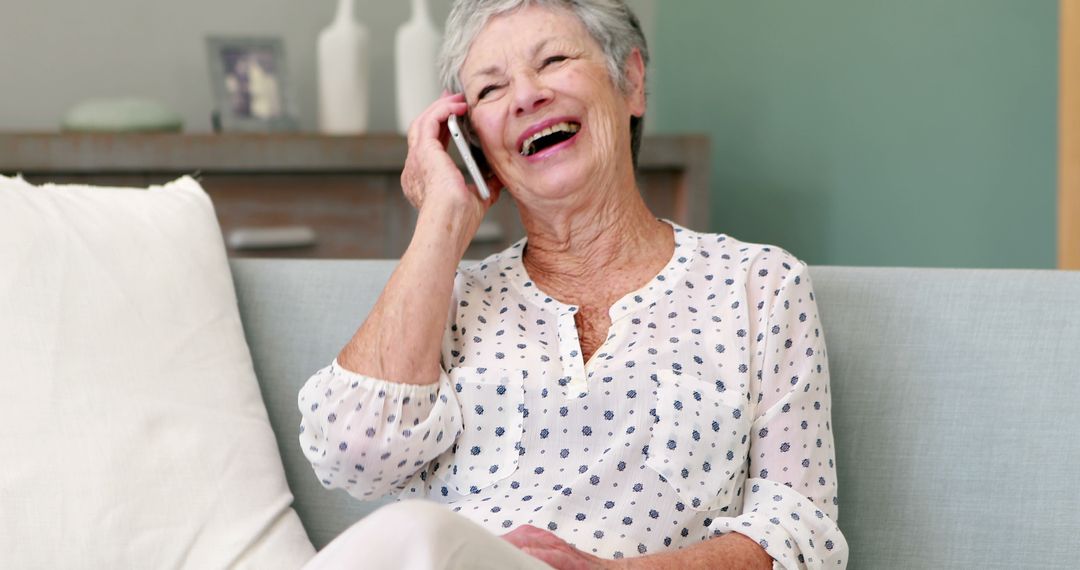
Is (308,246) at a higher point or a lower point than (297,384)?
lower

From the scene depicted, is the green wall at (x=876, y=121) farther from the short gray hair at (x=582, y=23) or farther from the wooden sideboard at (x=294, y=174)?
the short gray hair at (x=582, y=23)

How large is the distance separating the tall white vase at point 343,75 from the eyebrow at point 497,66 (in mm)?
1725

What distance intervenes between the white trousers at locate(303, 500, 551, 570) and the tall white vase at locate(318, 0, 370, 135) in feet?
7.68

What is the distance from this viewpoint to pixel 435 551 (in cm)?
97

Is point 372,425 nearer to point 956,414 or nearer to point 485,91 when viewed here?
point 485,91

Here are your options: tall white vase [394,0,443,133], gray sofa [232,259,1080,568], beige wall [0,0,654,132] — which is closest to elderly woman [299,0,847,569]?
gray sofa [232,259,1080,568]

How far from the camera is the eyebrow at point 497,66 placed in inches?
60.0

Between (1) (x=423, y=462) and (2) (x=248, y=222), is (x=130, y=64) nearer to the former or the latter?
(2) (x=248, y=222)

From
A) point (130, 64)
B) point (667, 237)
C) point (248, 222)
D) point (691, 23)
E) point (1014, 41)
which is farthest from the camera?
point (691, 23)

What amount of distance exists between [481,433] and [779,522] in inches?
13.8

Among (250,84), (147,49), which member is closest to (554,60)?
(250,84)

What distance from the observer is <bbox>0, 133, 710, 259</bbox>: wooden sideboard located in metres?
2.81

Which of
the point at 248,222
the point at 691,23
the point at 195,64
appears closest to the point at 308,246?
the point at 248,222

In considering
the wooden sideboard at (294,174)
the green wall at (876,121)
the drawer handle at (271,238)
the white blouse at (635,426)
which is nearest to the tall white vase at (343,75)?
the wooden sideboard at (294,174)
